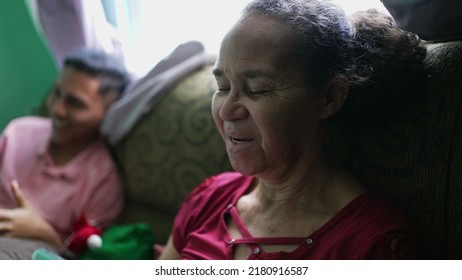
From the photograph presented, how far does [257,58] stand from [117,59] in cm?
81

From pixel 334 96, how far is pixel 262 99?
124 mm

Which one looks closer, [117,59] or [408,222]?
[408,222]

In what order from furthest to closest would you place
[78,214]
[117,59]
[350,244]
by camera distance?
[117,59], [78,214], [350,244]

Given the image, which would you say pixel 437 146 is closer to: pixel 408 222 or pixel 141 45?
pixel 408 222

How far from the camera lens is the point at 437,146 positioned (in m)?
0.87

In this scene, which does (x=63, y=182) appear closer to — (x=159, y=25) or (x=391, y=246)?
(x=159, y=25)

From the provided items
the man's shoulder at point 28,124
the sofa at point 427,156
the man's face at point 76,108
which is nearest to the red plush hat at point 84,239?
the man's face at point 76,108

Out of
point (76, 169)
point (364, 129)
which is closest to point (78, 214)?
point (76, 169)

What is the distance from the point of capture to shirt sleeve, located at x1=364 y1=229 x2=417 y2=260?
0.81 m

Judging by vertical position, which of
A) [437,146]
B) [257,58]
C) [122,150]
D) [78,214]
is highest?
[257,58]

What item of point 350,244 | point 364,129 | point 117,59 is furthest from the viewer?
point 117,59

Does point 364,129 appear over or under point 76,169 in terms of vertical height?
over

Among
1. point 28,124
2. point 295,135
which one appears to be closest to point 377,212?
point 295,135

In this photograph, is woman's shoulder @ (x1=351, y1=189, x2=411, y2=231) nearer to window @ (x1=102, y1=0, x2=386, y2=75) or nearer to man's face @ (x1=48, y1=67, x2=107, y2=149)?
window @ (x1=102, y1=0, x2=386, y2=75)
